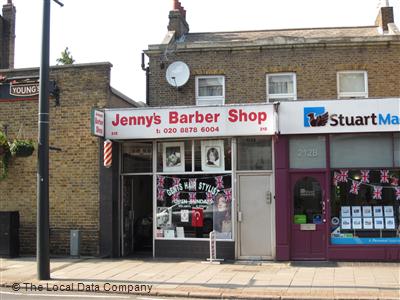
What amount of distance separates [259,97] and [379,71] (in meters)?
4.18

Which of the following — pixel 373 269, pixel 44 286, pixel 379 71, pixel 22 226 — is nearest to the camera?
pixel 44 286

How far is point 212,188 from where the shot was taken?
48.1 feet

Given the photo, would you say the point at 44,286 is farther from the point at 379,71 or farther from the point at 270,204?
the point at 379,71

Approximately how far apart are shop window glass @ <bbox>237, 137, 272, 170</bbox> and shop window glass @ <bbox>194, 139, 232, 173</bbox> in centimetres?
31

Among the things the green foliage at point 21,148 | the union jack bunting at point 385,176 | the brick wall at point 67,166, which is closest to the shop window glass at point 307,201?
the union jack bunting at point 385,176

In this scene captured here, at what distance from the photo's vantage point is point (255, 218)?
46.5 ft

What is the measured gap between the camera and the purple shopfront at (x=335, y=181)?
533 inches

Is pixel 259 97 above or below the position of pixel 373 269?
above

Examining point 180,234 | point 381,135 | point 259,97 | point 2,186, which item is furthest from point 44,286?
point 259,97

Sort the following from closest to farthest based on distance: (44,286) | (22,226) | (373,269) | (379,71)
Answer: (44,286) → (373,269) → (22,226) → (379,71)

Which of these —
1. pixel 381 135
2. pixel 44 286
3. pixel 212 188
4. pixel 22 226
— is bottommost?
pixel 44 286

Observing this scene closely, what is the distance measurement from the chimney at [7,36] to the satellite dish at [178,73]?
37.3 feet

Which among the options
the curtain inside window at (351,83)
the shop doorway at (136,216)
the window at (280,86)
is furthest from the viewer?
the window at (280,86)

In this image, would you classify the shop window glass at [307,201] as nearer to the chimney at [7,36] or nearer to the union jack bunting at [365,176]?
the union jack bunting at [365,176]
